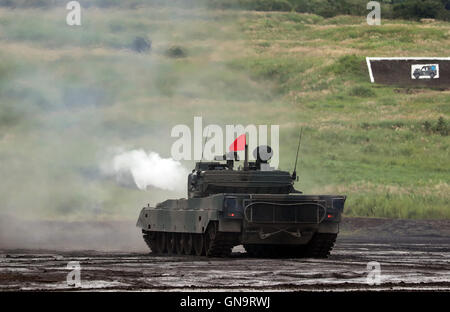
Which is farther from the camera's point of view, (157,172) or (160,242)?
(157,172)

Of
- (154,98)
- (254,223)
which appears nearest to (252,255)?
(254,223)

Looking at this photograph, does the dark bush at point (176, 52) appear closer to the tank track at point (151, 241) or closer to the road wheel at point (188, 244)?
A: the tank track at point (151, 241)

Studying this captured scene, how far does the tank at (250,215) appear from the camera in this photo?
32406mm

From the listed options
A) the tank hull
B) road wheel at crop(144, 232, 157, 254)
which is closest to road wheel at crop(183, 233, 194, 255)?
the tank hull

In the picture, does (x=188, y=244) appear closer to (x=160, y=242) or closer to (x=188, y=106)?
(x=160, y=242)

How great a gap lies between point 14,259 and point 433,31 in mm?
80327

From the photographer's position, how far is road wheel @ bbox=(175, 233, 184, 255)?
35975 mm

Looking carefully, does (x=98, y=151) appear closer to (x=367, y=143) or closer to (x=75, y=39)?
(x=75, y=39)

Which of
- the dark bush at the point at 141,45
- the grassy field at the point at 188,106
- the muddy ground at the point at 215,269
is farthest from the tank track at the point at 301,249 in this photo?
the dark bush at the point at 141,45

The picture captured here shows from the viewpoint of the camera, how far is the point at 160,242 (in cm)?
3800

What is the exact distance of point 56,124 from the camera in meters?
56.8

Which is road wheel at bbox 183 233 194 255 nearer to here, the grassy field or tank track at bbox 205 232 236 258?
tank track at bbox 205 232 236 258

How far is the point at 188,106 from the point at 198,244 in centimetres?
3706

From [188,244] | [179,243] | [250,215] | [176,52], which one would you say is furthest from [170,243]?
[176,52]
